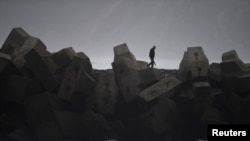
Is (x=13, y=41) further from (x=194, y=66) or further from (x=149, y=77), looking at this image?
(x=194, y=66)

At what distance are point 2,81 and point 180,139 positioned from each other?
7054 millimetres

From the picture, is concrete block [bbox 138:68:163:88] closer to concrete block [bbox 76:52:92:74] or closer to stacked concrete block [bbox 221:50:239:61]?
concrete block [bbox 76:52:92:74]

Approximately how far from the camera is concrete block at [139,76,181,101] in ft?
34.6

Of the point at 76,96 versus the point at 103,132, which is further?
the point at 76,96

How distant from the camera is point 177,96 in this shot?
37.1 ft

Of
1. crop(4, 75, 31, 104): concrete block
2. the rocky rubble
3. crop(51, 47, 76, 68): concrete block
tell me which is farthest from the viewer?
crop(51, 47, 76, 68): concrete block

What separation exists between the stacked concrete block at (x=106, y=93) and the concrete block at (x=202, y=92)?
113 inches

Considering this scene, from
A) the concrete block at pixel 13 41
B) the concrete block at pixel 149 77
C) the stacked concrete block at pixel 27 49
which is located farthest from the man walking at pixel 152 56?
the concrete block at pixel 13 41

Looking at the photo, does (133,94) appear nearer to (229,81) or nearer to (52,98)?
(52,98)

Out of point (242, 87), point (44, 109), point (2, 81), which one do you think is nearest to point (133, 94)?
point (44, 109)

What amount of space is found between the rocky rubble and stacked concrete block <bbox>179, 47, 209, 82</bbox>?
0.04m

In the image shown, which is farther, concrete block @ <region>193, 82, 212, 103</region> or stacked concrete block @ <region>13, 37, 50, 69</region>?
stacked concrete block @ <region>13, 37, 50, 69</region>

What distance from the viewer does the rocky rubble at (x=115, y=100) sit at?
10391 millimetres

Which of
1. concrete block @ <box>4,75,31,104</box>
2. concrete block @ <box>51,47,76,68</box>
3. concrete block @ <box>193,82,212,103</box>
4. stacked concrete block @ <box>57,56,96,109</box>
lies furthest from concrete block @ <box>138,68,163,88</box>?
concrete block @ <box>4,75,31,104</box>
